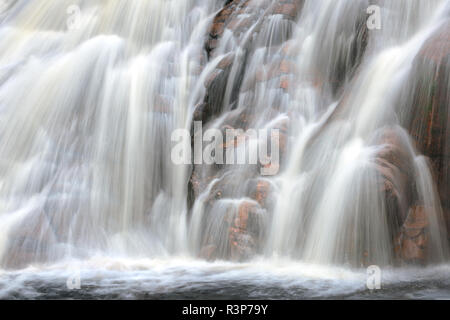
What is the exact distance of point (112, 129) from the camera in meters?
9.27

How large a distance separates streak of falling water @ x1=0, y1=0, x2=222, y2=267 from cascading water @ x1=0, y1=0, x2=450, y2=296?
0.10ft

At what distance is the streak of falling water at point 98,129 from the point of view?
8.14 meters

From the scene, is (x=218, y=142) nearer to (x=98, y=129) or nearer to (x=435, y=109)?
(x=98, y=129)

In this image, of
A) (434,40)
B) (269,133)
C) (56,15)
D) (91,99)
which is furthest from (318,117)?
(56,15)

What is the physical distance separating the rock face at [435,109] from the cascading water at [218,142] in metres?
0.14

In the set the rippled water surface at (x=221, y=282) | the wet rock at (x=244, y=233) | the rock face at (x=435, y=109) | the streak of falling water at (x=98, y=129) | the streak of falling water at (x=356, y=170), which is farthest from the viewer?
the streak of falling water at (x=98, y=129)

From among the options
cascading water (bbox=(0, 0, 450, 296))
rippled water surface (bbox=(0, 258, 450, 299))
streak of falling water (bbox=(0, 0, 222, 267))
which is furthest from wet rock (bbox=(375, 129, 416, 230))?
streak of falling water (bbox=(0, 0, 222, 267))

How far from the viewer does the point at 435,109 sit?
6672mm

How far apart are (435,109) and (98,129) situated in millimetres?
5997

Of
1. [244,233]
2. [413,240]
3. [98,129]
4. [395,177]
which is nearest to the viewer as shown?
[413,240]

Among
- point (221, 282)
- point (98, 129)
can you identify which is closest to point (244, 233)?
point (221, 282)

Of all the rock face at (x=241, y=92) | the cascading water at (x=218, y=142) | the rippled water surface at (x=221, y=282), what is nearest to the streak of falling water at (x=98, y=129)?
the cascading water at (x=218, y=142)

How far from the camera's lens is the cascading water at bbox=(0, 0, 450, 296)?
654 centimetres

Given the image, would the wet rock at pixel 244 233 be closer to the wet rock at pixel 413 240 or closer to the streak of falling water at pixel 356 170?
the streak of falling water at pixel 356 170
